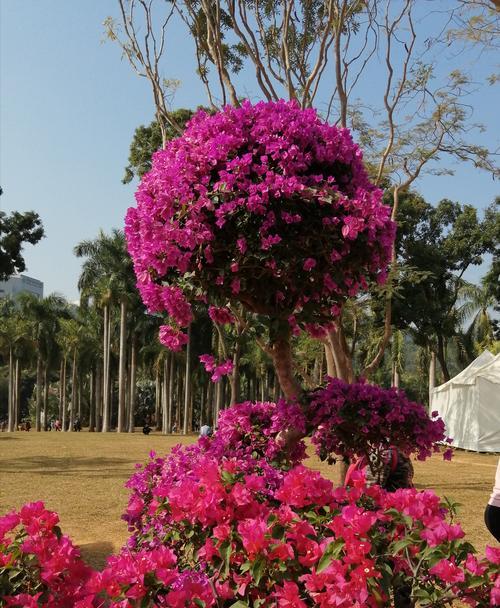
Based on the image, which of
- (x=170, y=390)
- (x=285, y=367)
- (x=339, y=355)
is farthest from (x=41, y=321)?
(x=285, y=367)

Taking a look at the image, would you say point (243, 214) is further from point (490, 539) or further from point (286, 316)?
point (490, 539)

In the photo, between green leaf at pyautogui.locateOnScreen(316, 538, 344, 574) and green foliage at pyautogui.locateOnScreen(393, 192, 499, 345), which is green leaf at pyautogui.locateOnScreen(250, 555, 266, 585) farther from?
green foliage at pyautogui.locateOnScreen(393, 192, 499, 345)

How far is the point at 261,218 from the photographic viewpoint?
3264 mm

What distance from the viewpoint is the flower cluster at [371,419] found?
340cm

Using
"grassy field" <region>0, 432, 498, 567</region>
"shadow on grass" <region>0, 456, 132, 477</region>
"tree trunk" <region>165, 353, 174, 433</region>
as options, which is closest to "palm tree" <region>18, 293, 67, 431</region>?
"tree trunk" <region>165, 353, 174, 433</region>

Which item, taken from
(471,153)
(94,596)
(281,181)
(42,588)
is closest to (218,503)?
(94,596)

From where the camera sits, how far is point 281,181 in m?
3.23

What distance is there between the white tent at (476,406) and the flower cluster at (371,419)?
18395 mm

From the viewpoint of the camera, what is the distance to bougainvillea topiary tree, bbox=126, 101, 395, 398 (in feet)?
10.6

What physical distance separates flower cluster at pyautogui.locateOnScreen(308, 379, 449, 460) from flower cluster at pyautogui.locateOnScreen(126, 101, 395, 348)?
1.53ft

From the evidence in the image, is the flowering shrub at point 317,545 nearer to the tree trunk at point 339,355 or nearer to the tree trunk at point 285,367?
the tree trunk at point 285,367

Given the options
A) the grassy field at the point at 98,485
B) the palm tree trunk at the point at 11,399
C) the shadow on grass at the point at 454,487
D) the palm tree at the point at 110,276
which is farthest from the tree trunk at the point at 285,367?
the palm tree trunk at the point at 11,399

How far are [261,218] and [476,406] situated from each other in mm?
19813

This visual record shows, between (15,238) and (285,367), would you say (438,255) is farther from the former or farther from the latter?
(285,367)
